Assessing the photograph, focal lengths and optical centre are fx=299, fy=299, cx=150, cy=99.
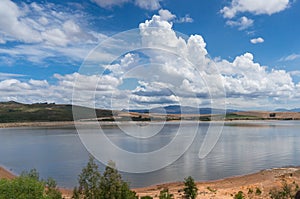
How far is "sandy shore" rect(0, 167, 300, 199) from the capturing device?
33156 millimetres

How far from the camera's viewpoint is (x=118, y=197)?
21438 millimetres

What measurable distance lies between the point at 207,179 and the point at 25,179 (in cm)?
3082

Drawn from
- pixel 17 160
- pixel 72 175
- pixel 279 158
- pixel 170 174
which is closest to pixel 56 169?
pixel 72 175

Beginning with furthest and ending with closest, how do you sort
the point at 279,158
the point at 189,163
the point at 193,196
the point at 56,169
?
1. the point at 279,158
2. the point at 189,163
3. the point at 56,169
4. the point at 193,196

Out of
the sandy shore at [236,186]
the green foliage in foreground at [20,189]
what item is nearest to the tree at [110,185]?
the green foliage in foreground at [20,189]

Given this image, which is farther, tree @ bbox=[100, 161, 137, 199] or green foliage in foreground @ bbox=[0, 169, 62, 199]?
tree @ bbox=[100, 161, 137, 199]

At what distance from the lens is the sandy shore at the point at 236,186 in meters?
33.2

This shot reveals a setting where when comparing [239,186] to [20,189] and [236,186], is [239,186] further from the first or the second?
[20,189]

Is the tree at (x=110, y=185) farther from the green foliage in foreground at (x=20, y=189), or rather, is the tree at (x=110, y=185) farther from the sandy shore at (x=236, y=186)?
the sandy shore at (x=236, y=186)

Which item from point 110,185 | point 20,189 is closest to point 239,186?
point 110,185

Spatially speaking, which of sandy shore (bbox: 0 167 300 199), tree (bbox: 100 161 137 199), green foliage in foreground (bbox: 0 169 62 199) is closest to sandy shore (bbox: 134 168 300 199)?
sandy shore (bbox: 0 167 300 199)

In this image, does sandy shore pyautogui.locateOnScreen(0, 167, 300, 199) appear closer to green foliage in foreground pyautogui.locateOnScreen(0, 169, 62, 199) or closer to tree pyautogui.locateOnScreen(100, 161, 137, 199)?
tree pyautogui.locateOnScreen(100, 161, 137, 199)

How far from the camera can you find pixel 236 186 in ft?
127

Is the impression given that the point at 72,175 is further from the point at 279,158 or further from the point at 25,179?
the point at 279,158
